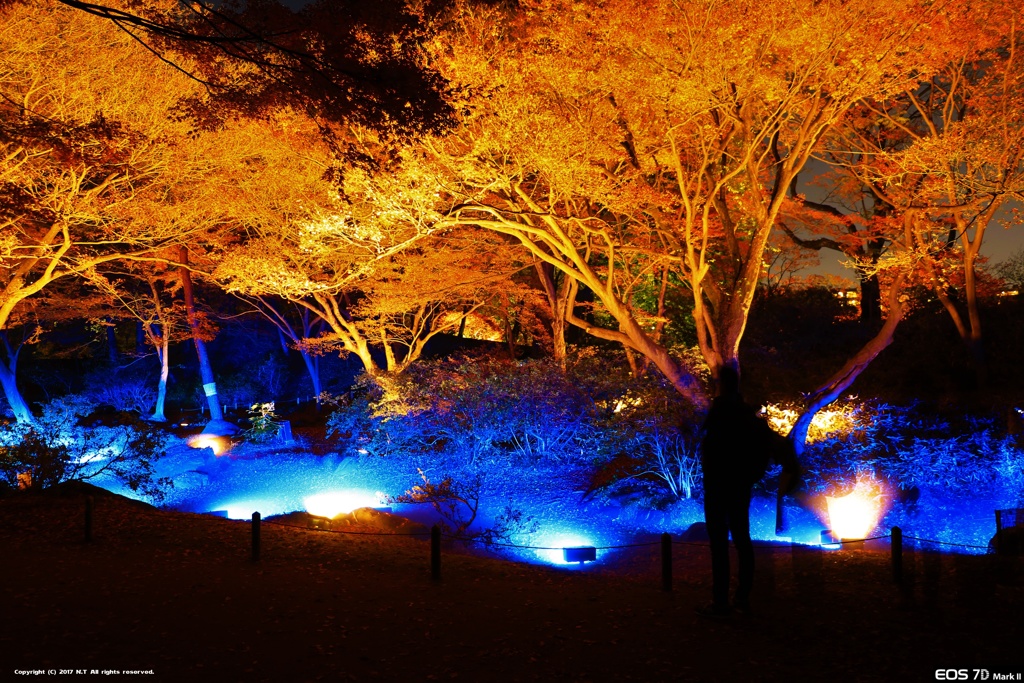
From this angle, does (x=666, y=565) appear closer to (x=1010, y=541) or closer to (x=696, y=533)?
(x=696, y=533)

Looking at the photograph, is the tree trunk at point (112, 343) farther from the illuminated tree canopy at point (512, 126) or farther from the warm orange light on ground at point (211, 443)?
the illuminated tree canopy at point (512, 126)

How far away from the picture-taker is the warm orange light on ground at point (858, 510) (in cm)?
1045

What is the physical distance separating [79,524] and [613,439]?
8493mm

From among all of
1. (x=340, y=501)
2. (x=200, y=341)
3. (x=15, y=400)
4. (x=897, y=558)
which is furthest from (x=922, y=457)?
(x=15, y=400)

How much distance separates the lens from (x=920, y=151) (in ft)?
38.7

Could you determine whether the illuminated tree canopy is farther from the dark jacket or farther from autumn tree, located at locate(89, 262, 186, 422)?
autumn tree, located at locate(89, 262, 186, 422)

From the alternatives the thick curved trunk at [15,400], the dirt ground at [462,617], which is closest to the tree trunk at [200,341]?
the thick curved trunk at [15,400]

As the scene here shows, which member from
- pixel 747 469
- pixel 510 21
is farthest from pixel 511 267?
pixel 747 469

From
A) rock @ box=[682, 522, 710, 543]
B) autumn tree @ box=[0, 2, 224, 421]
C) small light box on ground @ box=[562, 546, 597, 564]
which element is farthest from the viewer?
autumn tree @ box=[0, 2, 224, 421]

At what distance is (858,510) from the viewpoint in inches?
422

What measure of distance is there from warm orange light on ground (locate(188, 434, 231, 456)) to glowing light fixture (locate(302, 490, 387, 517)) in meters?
6.09

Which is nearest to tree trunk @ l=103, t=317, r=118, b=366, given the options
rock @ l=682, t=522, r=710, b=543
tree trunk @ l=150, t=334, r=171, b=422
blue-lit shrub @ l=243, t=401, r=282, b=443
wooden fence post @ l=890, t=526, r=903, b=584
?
tree trunk @ l=150, t=334, r=171, b=422

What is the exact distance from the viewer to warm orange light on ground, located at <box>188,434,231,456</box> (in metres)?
19.9

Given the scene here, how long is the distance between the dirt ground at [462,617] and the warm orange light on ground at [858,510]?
2134mm
